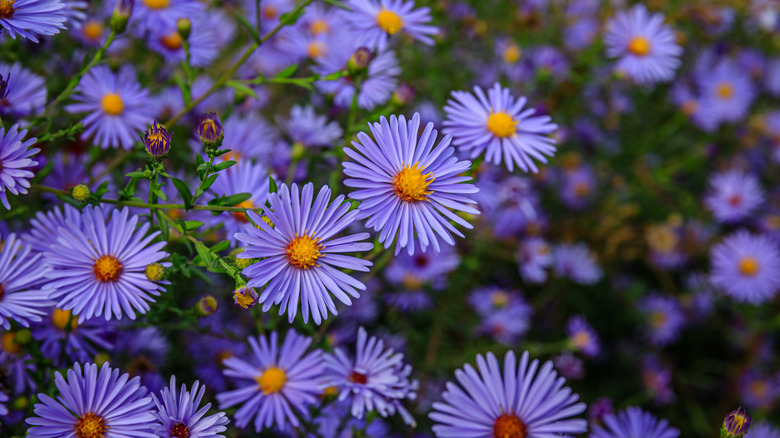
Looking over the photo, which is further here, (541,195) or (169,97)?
(541,195)

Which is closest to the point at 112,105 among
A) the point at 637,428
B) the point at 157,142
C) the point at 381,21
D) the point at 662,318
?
the point at 157,142

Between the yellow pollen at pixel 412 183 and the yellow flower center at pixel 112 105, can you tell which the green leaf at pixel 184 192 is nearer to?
the yellow pollen at pixel 412 183

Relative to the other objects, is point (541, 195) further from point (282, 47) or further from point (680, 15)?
point (282, 47)

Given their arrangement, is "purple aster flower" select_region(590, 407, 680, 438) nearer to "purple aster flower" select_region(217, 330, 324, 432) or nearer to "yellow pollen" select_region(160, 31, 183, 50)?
"purple aster flower" select_region(217, 330, 324, 432)

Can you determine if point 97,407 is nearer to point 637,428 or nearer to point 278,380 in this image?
point 278,380

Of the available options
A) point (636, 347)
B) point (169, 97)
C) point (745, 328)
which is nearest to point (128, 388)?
point (169, 97)

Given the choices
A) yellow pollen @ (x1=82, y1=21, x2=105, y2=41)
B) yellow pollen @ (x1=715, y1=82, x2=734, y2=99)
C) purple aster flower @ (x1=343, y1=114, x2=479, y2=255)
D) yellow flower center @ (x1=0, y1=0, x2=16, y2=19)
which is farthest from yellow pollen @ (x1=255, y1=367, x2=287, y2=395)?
yellow pollen @ (x1=715, y1=82, x2=734, y2=99)
